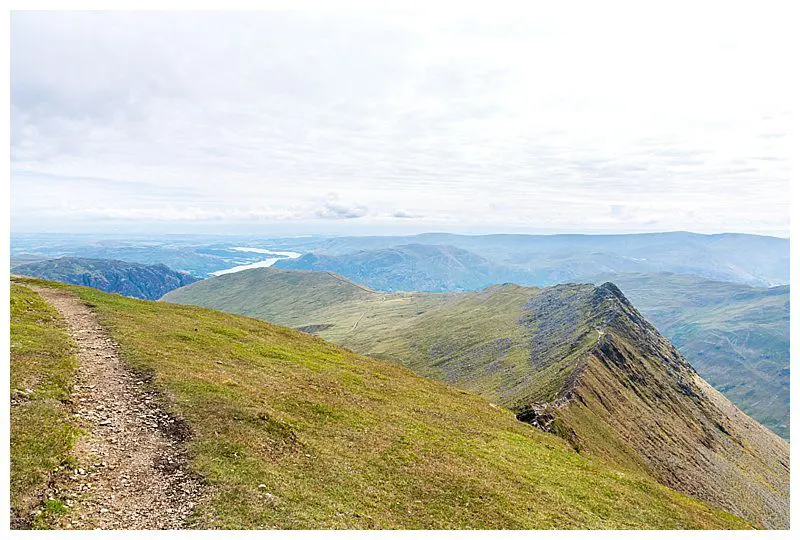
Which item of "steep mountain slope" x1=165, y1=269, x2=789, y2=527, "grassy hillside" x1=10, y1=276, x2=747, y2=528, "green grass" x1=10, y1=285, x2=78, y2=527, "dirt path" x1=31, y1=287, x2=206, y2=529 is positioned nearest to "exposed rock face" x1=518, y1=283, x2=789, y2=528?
"steep mountain slope" x1=165, y1=269, x2=789, y2=527

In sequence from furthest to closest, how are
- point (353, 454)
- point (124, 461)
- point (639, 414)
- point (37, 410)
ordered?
point (639, 414)
point (353, 454)
point (37, 410)
point (124, 461)

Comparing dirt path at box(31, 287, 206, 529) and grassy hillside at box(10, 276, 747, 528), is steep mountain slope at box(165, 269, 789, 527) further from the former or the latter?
dirt path at box(31, 287, 206, 529)

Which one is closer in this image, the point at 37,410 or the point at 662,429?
the point at 37,410

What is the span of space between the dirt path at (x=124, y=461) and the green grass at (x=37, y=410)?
96 centimetres

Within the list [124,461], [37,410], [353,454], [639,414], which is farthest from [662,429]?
[37,410]

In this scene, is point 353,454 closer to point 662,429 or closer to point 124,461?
point 124,461

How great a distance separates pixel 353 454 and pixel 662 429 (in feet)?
409

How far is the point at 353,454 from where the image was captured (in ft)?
107

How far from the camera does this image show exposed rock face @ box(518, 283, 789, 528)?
296ft

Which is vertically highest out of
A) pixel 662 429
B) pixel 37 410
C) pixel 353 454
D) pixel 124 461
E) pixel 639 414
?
pixel 37 410

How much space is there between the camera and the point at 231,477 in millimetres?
24938

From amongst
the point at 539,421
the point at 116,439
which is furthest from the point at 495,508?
the point at 539,421

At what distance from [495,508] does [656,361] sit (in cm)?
18231
